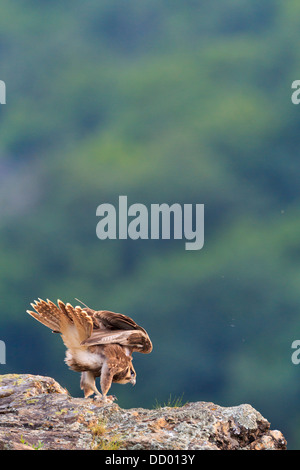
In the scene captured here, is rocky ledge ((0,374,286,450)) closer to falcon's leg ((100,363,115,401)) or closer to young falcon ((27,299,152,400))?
falcon's leg ((100,363,115,401))

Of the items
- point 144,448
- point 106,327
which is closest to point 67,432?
point 144,448

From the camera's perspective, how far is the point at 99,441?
31.9ft

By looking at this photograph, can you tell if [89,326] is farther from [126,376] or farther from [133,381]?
[133,381]

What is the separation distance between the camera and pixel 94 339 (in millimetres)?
13203

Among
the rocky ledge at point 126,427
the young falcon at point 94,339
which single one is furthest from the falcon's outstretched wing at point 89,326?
the rocky ledge at point 126,427

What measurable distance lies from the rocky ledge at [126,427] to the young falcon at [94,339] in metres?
1.62

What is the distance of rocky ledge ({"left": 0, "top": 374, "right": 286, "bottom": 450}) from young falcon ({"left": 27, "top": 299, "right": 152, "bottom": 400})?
63.7 inches

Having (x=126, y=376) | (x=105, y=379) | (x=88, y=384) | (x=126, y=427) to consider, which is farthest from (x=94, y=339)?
(x=126, y=427)

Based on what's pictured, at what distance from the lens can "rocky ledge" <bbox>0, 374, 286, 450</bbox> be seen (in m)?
9.53

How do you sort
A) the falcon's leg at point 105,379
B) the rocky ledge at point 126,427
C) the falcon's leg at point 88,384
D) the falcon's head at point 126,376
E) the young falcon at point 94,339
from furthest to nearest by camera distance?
the falcon's head at point 126,376
the falcon's leg at point 88,384
the young falcon at point 94,339
the falcon's leg at point 105,379
the rocky ledge at point 126,427

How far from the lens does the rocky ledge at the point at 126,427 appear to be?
375 inches

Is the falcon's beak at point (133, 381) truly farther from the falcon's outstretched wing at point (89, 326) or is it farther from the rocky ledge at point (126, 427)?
the rocky ledge at point (126, 427)

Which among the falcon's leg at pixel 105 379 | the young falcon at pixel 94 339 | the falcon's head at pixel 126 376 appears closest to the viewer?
the falcon's leg at pixel 105 379
